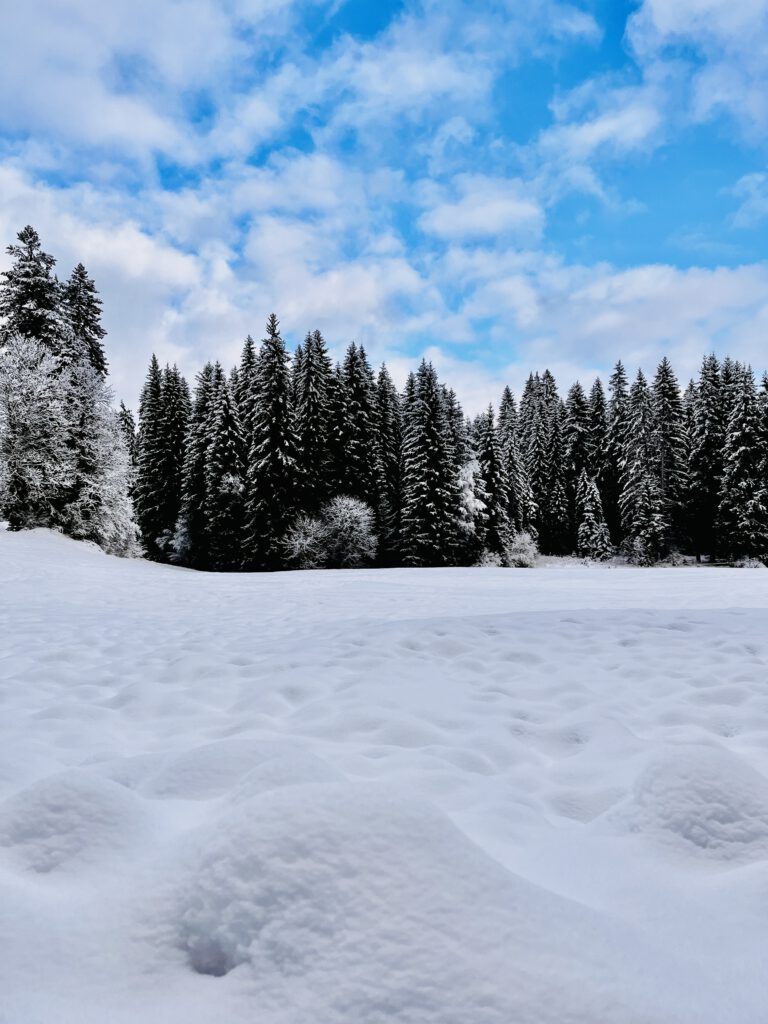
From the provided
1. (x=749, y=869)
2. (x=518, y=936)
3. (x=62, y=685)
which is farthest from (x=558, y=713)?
(x=62, y=685)

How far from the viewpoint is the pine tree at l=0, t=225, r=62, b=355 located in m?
26.0

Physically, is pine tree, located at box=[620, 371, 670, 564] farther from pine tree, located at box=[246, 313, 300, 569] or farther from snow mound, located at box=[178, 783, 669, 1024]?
snow mound, located at box=[178, 783, 669, 1024]

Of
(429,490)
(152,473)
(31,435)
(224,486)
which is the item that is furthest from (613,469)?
A: (31,435)

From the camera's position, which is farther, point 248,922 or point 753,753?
point 753,753

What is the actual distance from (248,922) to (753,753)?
290 centimetres

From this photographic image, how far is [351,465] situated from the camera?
115ft

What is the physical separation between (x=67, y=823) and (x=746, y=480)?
4040 cm

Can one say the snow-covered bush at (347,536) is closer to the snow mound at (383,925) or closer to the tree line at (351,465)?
the tree line at (351,465)

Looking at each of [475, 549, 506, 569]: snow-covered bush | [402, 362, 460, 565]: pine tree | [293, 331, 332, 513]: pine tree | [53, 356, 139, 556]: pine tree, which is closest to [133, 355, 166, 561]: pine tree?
[293, 331, 332, 513]: pine tree

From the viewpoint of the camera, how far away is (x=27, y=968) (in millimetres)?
1315

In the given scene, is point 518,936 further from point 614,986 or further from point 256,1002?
point 256,1002

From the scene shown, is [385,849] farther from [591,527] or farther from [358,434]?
[591,527]

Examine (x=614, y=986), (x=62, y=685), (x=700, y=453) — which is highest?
(x=700, y=453)

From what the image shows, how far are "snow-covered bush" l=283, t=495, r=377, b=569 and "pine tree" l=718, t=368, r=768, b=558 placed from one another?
22.7m
